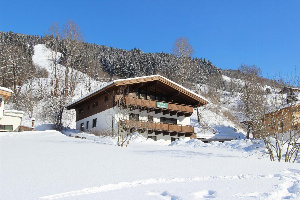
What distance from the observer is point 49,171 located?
5.70 metres

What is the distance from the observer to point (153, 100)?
2677cm

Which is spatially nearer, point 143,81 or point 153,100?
point 143,81

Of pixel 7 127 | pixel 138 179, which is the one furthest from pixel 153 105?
pixel 138 179

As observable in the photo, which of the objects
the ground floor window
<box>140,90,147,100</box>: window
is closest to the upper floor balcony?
<box>140,90,147,100</box>: window

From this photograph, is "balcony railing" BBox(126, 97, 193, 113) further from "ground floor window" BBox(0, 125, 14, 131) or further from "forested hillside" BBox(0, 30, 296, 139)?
"ground floor window" BBox(0, 125, 14, 131)

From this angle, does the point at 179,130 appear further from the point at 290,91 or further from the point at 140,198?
the point at 140,198

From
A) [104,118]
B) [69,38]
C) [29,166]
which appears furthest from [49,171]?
[69,38]

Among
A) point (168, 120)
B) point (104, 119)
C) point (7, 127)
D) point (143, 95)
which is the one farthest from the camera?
point (168, 120)

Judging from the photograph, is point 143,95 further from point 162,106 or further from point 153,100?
point 162,106

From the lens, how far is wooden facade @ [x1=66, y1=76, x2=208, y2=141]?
79.4ft

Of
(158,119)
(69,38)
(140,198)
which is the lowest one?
(140,198)

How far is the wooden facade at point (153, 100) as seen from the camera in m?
24.2

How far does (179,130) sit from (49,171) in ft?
70.5

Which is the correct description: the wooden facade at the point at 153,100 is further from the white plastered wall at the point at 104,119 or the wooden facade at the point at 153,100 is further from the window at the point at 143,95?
the white plastered wall at the point at 104,119
